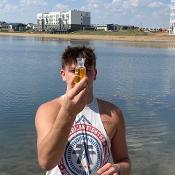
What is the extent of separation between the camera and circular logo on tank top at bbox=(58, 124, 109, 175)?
3.40 m

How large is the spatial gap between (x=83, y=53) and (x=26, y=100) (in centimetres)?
1794

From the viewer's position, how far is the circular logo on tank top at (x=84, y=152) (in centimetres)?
340

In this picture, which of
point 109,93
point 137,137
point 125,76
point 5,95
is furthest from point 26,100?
point 125,76

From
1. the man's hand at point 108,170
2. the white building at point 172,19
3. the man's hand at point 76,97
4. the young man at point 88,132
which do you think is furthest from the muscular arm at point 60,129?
the white building at point 172,19

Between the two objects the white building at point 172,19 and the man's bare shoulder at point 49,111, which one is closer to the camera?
the man's bare shoulder at point 49,111

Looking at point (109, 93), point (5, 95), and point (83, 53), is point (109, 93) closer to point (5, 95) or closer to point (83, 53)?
point (5, 95)

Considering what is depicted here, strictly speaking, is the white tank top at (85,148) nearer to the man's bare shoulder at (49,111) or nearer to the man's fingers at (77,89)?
the man's bare shoulder at (49,111)

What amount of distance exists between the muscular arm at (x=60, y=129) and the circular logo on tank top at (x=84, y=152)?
11.0 inches

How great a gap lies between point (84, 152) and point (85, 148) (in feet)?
0.10

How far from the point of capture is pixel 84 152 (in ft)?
11.2

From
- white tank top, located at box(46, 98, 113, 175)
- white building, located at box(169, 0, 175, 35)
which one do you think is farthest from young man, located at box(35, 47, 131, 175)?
white building, located at box(169, 0, 175, 35)

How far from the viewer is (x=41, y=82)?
29.5 meters

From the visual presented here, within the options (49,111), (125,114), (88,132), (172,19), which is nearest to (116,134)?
(88,132)

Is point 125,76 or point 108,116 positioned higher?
point 108,116
